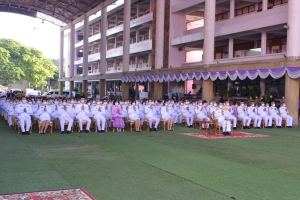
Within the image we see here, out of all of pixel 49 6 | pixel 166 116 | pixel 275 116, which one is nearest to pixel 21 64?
pixel 49 6

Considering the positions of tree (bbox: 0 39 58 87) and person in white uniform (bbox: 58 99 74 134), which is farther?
tree (bbox: 0 39 58 87)

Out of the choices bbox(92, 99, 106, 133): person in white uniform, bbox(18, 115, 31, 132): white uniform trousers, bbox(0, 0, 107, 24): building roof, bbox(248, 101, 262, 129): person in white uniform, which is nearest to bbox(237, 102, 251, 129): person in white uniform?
bbox(248, 101, 262, 129): person in white uniform

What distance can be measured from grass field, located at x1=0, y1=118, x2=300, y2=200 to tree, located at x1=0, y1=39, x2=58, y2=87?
163 feet

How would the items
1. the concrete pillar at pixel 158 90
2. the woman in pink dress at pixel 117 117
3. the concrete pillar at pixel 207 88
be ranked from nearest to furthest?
1. the woman in pink dress at pixel 117 117
2. the concrete pillar at pixel 207 88
3. the concrete pillar at pixel 158 90

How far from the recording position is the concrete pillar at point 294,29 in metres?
17.2

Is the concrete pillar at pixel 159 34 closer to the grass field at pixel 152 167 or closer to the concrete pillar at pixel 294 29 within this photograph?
the concrete pillar at pixel 294 29

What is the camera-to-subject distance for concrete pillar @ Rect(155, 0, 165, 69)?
28.5 meters

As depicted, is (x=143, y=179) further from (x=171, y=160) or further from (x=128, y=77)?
(x=128, y=77)

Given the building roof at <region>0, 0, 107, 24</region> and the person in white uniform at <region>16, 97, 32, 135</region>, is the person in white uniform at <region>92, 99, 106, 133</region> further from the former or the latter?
the building roof at <region>0, 0, 107, 24</region>

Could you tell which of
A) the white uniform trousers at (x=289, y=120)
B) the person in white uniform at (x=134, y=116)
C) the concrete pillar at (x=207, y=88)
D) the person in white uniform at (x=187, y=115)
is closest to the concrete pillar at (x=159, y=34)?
the concrete pillar at (x=207, y=88)

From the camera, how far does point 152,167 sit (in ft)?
22.3

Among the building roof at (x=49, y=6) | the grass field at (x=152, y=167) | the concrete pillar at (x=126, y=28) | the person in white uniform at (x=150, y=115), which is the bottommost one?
the grass field at (x=152, y=167)

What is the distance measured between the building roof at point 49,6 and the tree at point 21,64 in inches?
480

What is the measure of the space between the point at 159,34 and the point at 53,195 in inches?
1003
